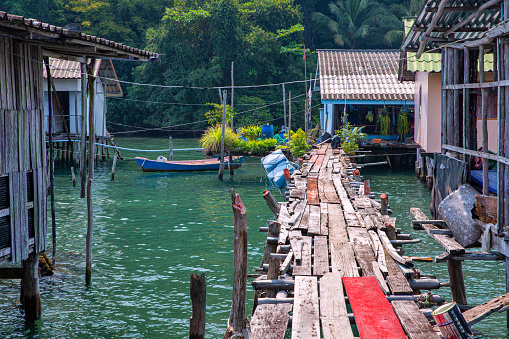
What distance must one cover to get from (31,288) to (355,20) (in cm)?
4656

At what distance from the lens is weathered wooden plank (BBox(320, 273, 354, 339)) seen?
4.98 metres

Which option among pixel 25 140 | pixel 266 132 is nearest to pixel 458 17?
pixel 25 140

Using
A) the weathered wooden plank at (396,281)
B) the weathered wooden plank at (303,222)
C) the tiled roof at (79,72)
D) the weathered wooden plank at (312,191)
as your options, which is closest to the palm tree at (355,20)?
the tiled roof at (79,72)

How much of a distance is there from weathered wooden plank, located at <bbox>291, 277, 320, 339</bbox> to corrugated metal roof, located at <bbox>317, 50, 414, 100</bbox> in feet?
61.7

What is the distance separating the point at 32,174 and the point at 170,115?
38.5m

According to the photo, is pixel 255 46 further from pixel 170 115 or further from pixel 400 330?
pixel 400 330

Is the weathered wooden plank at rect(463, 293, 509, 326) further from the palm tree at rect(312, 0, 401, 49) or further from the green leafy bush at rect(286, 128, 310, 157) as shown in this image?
the palm tree at rect(312, 0, 401, 49)

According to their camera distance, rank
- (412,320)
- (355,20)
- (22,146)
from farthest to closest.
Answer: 1. (355,20)
2. (22,146)
3. (412,320)

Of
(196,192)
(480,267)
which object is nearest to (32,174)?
(480,267)

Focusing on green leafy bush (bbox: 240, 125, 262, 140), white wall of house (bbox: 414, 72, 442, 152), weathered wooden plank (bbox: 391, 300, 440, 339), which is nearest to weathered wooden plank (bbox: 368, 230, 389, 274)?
weathered wooden plank (bbox: 391, 300, 440, 339)

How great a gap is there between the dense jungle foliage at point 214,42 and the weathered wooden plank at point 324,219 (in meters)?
33.5

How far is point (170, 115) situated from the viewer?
46938 mm

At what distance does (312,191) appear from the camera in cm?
1227

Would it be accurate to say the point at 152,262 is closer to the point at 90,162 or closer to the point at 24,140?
the point at 90,162
